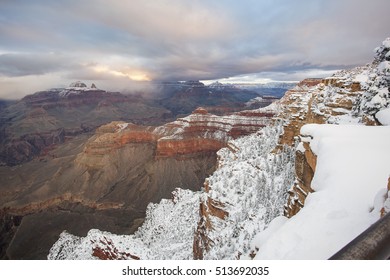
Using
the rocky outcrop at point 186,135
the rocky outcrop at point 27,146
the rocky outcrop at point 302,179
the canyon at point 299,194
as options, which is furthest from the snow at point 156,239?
the rocky outcrop at point 27,146

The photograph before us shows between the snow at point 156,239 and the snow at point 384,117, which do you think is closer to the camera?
the snow at point 384,117

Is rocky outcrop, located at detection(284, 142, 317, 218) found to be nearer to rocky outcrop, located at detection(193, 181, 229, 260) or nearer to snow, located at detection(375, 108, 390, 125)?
snow, located at detection(375, 108, 390, 125)

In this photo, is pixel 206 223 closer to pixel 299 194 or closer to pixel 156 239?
pixel 299 194

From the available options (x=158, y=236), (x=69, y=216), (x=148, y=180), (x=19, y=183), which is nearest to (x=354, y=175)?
(x=158, y=236)

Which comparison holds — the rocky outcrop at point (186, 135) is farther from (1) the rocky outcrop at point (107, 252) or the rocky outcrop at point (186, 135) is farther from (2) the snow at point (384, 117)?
(2) the snow at point (384, 117)

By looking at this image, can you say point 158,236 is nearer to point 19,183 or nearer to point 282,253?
point 282,253

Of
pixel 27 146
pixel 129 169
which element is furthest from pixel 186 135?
pixel 27 146

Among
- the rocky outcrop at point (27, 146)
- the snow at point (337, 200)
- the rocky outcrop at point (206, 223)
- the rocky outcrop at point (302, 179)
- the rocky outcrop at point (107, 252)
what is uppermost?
the snow at point (337, 200)

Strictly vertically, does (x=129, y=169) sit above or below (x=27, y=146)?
above

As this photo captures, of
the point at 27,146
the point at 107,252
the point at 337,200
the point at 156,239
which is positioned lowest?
the point at 27,146

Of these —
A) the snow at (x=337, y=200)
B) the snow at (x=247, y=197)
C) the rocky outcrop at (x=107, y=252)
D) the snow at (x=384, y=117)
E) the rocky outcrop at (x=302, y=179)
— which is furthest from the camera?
the rocky outcrop at (x=107, y=252)
